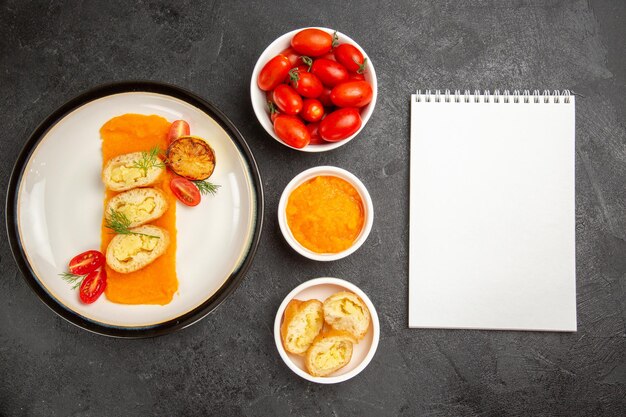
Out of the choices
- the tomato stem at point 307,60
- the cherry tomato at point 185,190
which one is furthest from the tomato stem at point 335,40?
the cherry tomato at point 185,190

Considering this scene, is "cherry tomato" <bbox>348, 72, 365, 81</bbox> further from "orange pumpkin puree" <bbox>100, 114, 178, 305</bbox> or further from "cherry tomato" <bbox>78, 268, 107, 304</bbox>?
"cherry tomato" <bbox>78, 268, 107, 304</bbox>

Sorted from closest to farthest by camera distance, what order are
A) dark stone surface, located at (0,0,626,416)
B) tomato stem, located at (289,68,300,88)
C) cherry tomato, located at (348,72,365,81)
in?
tomato stem, located at (289,68,300,88) → cherry tomato, located at (348,72,365,81) → dark stone surface, located at (0,0,626,416)

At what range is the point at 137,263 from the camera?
1851 millimetres

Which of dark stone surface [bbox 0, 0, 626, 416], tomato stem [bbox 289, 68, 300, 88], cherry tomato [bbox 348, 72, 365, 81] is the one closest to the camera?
tomato stem [bbox 289, 68, 300, 88]

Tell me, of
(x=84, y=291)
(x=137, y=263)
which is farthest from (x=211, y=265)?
(x=84, y=291)

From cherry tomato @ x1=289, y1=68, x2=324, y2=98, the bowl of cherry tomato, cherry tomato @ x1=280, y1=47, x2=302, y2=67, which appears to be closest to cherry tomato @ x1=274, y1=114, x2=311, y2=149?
the bowl of cherry tomato

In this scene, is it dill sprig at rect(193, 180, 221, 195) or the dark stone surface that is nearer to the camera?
dill sprig at rect(193, 180, 221, 195)

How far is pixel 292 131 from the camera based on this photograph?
1.85m

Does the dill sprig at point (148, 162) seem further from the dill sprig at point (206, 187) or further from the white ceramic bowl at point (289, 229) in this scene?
the white ceramic bowl at point (289, 229)

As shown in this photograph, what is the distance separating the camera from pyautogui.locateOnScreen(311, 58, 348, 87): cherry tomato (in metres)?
1.89

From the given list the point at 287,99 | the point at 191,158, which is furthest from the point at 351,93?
the point at 191,158

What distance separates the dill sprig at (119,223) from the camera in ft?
6.04

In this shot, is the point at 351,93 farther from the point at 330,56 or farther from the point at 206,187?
the point at 206,187

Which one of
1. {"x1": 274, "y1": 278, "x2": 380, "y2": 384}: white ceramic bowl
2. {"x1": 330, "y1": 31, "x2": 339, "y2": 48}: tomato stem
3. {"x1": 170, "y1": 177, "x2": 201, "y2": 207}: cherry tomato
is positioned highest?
{"x1": 330, "y1": 31, "x2": 339, "y2": 48}: tomato stem
